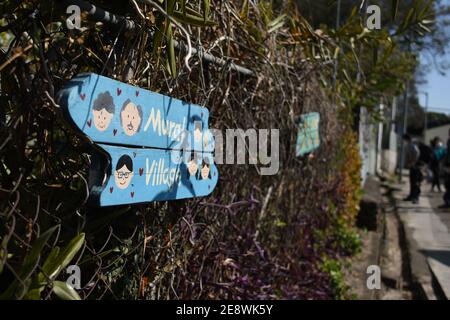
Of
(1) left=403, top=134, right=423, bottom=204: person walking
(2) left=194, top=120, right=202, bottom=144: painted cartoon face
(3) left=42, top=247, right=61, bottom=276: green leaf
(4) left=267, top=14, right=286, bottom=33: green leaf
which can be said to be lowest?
(1) left=403, top=134, right=423, bottom=204: person walking

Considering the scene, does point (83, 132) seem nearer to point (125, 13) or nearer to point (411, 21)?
point (125, 13)

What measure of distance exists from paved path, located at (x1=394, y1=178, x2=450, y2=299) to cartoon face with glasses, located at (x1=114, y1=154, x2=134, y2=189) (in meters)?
4.21

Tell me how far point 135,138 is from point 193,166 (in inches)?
22.0

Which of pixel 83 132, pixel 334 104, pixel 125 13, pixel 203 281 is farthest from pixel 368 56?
pixel 83 132

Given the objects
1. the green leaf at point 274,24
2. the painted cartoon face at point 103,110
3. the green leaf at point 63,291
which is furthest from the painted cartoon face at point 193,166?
the green leaf at point 274,24

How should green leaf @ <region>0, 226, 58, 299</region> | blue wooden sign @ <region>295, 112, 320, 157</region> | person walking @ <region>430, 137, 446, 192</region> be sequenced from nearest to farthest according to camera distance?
green leaf @ <region>0, 226, 58, 299</region>
blue wooden sign @ <region>295, 112, 320, 157</region>
person walking @ <region>430, 137, 446, 192</region>

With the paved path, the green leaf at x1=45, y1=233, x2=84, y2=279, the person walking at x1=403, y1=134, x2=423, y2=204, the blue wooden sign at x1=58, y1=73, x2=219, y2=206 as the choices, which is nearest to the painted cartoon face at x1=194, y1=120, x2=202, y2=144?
the blue wooden sign at x1=58, y1=73, x2=219, y2=206

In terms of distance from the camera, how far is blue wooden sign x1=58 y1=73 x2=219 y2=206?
165 centimetres

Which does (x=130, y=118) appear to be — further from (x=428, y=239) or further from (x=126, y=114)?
(x=428, y=239)

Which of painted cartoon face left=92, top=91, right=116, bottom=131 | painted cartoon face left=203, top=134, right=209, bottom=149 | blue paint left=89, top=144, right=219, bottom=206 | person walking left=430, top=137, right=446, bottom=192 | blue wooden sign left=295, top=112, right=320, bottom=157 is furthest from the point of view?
person walking left=430, top=137, right=446, bottom=192

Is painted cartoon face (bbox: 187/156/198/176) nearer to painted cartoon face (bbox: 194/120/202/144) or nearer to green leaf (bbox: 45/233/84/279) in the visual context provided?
painted cartoon face (bbox: 194/120/202/144)

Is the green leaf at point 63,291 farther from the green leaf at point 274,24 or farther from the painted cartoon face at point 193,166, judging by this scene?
the green leaf at point 274,24

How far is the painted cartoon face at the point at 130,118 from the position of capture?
6.08 ft

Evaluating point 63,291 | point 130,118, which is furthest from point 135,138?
point 63,291
